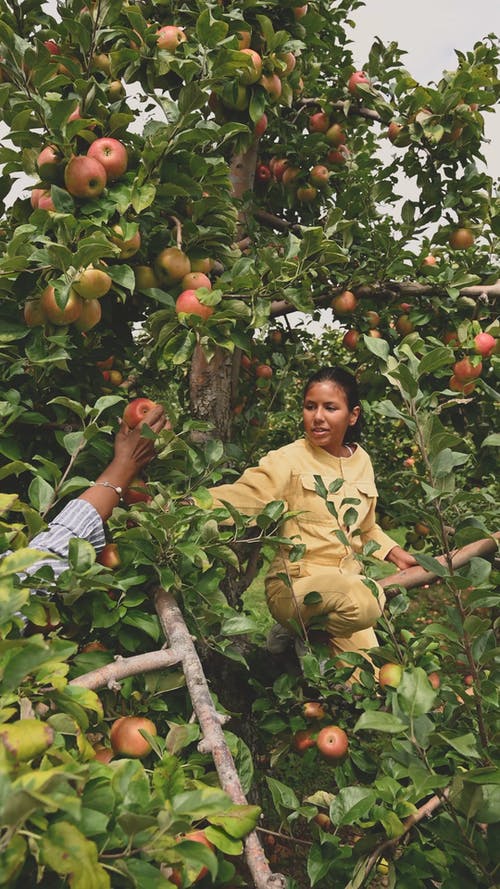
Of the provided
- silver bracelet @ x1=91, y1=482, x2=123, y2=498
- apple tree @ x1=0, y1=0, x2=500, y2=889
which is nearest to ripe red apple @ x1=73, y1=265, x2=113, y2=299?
apple tree @ x1=0, y1=0, x2=500, y2=889

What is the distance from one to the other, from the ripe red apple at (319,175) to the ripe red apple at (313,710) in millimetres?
2216

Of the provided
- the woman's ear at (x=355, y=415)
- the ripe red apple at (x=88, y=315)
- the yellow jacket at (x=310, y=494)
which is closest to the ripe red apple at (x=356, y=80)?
the woman's ear at (x=355, y=415)

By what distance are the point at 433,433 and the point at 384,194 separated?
204 centimetres

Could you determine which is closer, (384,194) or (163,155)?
(163,155)

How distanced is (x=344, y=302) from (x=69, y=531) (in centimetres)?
168

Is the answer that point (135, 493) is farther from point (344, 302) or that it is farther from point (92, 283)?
point (344, 302)

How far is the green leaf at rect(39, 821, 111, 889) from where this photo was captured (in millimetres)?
663

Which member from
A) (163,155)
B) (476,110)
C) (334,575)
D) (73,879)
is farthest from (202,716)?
(476,110)

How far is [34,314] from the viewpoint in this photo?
1650 mm

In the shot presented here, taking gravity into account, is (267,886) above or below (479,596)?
below

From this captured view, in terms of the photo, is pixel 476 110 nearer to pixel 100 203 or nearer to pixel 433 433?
pixel 100 203

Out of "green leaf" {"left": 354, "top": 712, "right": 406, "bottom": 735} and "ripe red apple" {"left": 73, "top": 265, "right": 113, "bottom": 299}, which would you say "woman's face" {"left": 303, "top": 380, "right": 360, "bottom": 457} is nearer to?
"ripe red apple" {"left": 73, "top": 265, "right": 113, "bottom": 299}

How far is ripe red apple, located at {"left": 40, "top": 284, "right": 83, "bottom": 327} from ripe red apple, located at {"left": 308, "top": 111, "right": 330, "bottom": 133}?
2037 mm

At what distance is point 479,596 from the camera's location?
1125 millimetres
